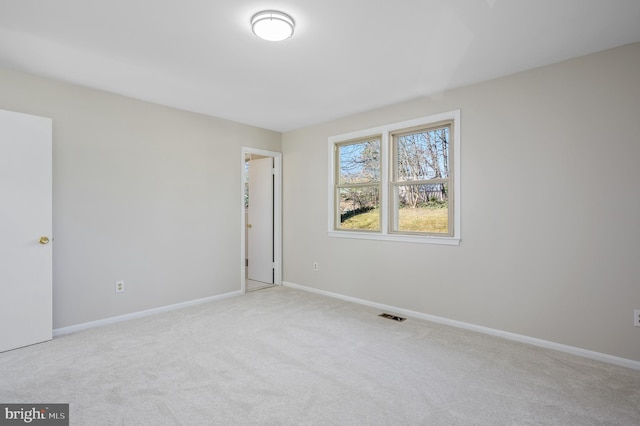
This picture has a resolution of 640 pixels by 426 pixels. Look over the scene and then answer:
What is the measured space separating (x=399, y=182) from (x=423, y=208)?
42cm

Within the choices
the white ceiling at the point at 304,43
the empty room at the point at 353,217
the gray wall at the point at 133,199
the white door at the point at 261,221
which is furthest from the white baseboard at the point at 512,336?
the white ceiling at the point at 304,43

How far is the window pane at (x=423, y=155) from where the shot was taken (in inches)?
141

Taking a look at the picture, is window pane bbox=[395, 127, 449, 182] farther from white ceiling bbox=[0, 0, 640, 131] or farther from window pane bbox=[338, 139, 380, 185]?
white ceiling bbox=[0, 0, 640, 131]

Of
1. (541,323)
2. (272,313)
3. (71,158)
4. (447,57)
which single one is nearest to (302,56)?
(447,57)

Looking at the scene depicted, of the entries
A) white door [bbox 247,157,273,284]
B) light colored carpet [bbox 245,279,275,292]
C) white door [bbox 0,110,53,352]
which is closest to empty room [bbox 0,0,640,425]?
white door [bbox 0,110,53,352]

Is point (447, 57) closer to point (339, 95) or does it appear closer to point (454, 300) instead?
point (339, 95)

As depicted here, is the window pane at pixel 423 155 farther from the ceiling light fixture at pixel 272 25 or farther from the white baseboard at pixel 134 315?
the white baseboard at pixel 134 315

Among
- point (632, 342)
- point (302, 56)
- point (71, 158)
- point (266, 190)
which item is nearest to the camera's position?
point (632, 342)

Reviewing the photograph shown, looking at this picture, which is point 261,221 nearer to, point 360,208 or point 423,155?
point 360,208

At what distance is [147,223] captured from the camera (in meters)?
3.77

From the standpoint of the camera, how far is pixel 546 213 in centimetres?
287

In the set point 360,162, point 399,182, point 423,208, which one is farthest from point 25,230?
point 423,208

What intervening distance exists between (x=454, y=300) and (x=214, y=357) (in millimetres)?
2389

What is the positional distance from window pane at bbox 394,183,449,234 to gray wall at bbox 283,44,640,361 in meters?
0.23
